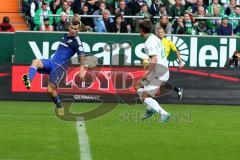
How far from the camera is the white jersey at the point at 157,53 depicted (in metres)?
15.1

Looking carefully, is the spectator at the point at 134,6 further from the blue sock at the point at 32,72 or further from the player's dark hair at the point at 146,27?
the player's dark hair at the point at 146,27

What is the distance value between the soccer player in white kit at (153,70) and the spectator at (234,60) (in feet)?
20.3

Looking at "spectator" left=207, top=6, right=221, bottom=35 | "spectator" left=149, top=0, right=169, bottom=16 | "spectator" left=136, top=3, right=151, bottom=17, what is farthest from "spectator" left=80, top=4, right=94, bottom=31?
"spectator" left=207, top=6, right=221, bottom=35

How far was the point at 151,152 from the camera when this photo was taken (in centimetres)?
1173

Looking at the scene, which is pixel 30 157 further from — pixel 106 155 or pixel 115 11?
pixel 115 11

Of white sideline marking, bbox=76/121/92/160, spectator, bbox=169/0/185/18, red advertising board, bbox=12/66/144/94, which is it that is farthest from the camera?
spectator, bbox=169/0/185/18

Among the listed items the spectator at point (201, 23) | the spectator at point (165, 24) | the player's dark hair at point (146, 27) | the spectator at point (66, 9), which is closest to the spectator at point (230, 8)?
the spectator at point (201, 23)

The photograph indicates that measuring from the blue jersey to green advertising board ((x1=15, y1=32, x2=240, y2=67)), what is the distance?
469 centimetres

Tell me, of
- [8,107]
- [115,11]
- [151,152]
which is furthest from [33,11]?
[151,152]

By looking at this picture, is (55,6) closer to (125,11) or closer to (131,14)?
(125,11)

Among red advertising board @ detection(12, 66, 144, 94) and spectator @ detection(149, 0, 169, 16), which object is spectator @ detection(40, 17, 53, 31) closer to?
spectator @ detection(149, 0, 169, 16)

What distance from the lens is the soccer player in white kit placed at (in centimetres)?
1508

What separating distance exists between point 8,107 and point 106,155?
829cm

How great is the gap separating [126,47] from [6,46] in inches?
141
